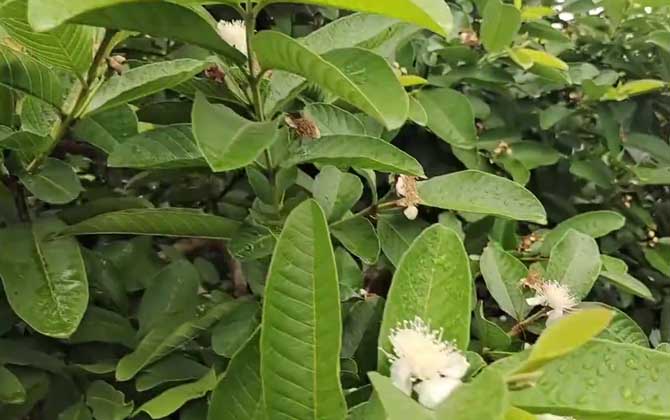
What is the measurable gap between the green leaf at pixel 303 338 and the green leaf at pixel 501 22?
0.61 meters

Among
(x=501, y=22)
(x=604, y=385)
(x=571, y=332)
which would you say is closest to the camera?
(x=571, y=332)

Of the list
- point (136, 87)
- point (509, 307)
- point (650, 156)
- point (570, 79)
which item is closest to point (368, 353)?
point (509, 307)

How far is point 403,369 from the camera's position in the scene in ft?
1.67

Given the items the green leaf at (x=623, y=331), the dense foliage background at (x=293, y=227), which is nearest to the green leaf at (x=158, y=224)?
the dense foliage background at (x=293, y=227)

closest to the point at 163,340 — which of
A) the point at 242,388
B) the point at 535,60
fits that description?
the point at 242,388

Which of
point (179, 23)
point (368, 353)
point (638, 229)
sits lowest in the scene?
point (638, 229)

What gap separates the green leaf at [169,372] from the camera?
0.67 meters

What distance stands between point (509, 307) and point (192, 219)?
29cm

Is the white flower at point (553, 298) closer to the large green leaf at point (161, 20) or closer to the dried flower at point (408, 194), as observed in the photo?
the dried flower at point (408, 194)

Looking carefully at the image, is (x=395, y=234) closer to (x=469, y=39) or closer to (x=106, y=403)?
(x=106, y=403)

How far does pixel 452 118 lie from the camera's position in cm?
99

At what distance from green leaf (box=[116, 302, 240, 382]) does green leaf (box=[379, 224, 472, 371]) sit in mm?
199

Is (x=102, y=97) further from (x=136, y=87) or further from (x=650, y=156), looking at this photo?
(x=650, y=156)

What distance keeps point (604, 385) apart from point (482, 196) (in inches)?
9.9
